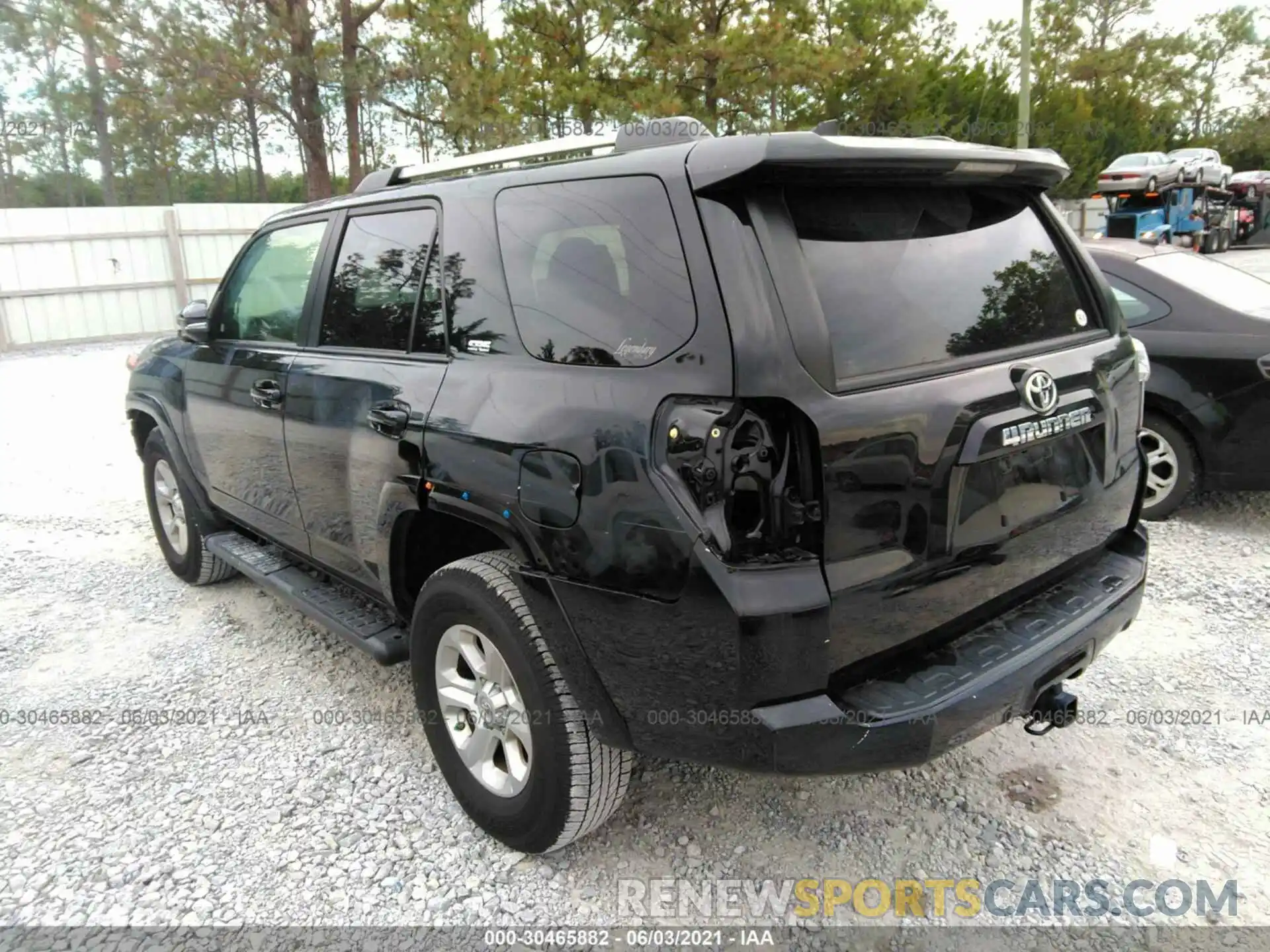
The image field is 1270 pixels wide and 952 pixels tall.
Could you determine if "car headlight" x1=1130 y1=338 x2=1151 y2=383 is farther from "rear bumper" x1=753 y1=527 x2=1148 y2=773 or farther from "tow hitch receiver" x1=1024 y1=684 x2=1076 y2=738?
"tow hitch receiver" x1=1024 y1=684 x2=1076 y2=738

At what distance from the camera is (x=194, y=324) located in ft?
13.7

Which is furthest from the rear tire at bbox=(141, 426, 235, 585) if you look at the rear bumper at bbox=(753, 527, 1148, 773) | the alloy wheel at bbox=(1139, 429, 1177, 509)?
the alloy wheel at bbox=(1139, 429, 1177, 509)

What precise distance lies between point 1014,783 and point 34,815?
125 inches

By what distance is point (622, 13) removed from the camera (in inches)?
623

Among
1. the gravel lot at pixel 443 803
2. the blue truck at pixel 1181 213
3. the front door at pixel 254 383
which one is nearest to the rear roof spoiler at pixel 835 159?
the gravel lot at pixel 443 803

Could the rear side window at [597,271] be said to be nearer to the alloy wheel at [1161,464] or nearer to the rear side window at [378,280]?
the rear side window at [378,280]

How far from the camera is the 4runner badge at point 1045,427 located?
7.38ft

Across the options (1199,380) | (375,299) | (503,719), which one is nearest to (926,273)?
(503,719)

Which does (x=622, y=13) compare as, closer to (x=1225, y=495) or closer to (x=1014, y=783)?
(x=1225, y=495)

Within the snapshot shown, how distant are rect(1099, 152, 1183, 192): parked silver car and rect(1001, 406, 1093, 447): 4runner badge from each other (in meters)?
17.7

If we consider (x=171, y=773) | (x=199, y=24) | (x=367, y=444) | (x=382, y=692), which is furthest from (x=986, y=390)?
(x=199, y=24)

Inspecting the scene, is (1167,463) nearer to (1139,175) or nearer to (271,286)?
(271,286)

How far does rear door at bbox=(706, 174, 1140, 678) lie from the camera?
204cm

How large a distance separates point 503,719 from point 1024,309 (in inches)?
75.2
